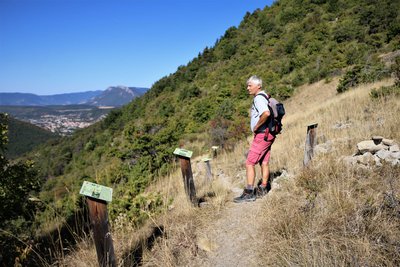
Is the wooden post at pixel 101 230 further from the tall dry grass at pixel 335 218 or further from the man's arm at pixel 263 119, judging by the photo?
the man's arm at pixel 263 119

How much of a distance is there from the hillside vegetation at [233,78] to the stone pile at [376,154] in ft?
8.84

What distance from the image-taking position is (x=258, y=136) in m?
3.80

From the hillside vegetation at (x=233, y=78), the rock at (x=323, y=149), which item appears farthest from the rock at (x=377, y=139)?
the hillside vegetation at (x=233, y=78)

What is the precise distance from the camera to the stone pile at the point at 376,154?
3.50 metres

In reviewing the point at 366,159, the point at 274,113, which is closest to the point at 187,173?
the point at 274,113

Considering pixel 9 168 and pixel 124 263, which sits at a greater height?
pixel 9 168

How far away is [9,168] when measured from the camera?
15.9ft

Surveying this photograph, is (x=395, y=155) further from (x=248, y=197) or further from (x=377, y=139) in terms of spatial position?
(x=248, y=197)

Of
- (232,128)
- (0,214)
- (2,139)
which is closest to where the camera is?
(0,214)

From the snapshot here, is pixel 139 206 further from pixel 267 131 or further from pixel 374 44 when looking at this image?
pixel 374 44

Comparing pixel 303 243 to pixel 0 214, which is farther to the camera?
pixel 0 214

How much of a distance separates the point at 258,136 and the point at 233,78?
22.9 m

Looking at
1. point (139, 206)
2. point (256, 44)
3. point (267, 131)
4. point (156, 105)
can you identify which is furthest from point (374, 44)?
point (156, 105)

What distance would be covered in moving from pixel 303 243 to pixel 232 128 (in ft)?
26.0
